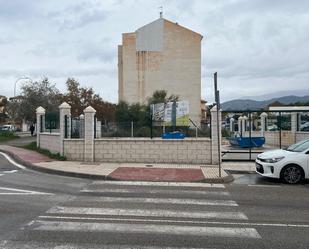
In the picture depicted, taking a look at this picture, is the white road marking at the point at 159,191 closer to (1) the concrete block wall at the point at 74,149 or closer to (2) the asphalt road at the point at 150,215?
(2) the asphalt road at the point at 150,215

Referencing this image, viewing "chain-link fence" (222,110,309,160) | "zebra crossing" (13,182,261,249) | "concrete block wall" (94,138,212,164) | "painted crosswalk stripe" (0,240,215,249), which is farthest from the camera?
"chain-link fence" (222,110,309,160)

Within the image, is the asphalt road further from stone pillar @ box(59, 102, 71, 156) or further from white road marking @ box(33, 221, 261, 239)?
stone pillar @ box(59, 102, 71, 156)

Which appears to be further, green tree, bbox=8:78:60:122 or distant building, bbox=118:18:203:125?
distant building, bbox=118:18:203:125

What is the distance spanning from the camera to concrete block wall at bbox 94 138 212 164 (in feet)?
61.0

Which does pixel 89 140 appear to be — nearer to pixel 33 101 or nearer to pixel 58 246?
pixel 58 246

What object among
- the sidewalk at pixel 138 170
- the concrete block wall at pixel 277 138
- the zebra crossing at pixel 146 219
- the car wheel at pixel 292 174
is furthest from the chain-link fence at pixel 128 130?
the zebra crossing at pixel 146 219

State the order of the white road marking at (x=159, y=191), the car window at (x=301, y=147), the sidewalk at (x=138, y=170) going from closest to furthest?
the white road marking at (x=159, y=191)
the car window at (x=301, y=147)
the sidewalk at (x=138, y=170)

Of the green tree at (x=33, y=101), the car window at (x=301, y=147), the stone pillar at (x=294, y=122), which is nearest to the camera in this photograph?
the car window at (x=301, y=147)

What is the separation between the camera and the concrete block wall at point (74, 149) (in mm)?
19500

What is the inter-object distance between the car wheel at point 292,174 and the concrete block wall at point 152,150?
507cm

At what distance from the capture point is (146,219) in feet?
26.7

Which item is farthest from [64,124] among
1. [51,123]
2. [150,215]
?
[150,215]

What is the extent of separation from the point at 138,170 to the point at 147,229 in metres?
8.80

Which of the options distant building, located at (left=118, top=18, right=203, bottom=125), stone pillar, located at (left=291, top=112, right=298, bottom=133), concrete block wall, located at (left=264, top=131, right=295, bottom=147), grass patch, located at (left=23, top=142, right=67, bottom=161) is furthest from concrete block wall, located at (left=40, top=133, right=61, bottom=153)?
distant building, located at (left=118, top=18, right=203, bottom=125)
